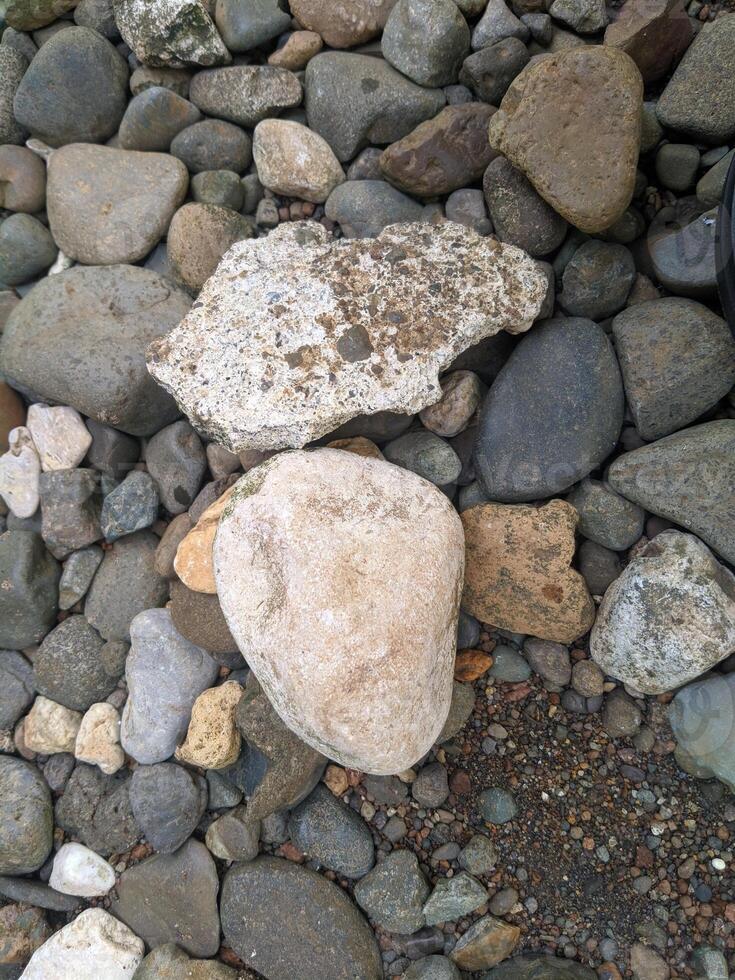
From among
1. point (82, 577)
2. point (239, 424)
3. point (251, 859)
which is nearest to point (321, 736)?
point (251, 859)

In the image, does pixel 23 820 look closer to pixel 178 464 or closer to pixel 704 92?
pixel 178 464

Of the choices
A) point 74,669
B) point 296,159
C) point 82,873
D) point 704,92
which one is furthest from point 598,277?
point 82,873

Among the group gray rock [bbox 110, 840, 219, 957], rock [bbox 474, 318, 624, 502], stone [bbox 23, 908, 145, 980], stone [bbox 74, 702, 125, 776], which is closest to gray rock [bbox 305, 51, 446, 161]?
rock [bbox 474, 318, 624, 502]

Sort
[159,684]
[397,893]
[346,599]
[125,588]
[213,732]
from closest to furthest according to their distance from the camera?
[346,599] < [397,893] < [213,732] < [159,684] < [125,588]

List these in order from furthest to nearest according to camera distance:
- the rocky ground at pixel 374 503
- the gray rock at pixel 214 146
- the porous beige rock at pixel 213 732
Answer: the gray rock at pixel 214 146
the porous beige rock at pixel 213 732
the rocky ground at pixel 374 503

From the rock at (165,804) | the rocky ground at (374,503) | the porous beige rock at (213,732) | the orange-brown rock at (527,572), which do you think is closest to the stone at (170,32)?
the rocky ground at (374,503)

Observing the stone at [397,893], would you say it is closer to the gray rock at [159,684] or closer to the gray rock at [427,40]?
the gray rock at [159,684]

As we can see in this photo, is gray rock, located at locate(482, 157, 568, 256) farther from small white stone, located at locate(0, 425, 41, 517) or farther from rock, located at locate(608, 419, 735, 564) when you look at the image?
small white stone, located at locate(0, 425, 41, 517)
